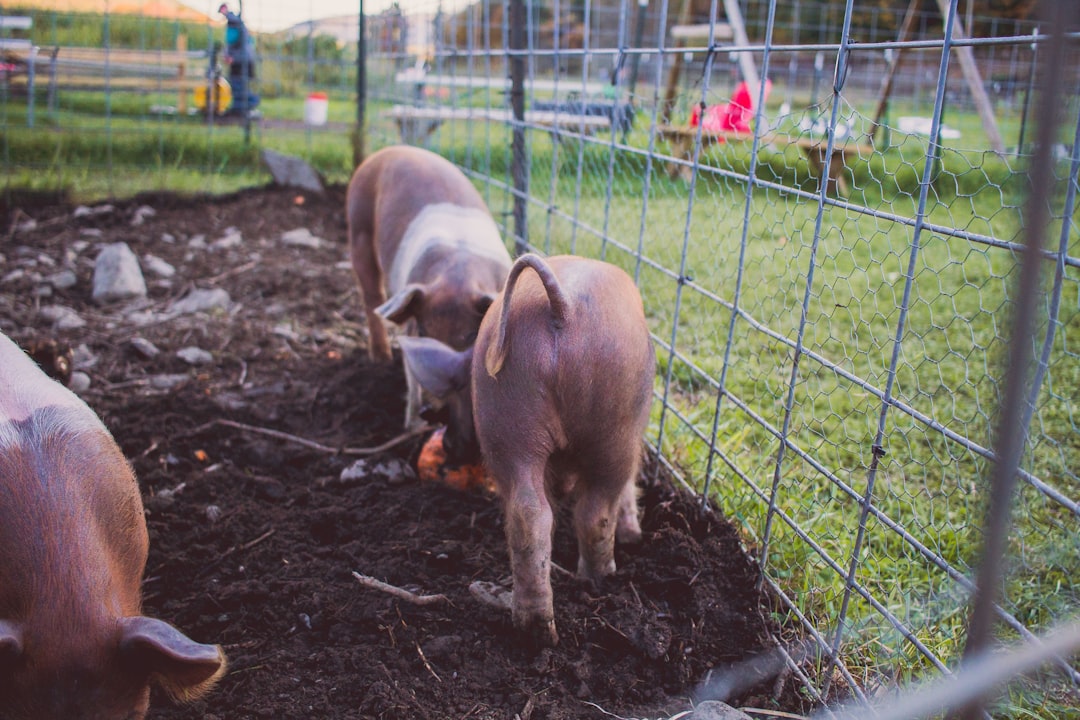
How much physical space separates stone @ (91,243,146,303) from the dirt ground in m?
0.47

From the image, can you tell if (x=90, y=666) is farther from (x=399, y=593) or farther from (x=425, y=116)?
(x=425, y=116)

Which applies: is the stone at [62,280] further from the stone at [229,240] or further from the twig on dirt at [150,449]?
the twig on dirt at [150,449]

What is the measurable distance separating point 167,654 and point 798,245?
18.8ft

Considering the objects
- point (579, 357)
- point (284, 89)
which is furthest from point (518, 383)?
point (284, 89)

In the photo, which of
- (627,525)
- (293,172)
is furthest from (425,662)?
(293,172)

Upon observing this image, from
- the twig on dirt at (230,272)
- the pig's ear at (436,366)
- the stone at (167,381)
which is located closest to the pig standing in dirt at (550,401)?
the pig's ear at (436,366)

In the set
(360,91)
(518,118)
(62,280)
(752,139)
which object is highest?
(360,91)

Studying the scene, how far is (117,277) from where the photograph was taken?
559 cm

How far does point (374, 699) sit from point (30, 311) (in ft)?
13.4

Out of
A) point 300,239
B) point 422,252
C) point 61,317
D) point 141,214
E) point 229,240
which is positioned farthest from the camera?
point 141,214

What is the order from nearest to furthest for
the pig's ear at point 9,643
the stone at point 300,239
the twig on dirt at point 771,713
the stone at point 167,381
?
the pig's ear at point 9,643 → the twig on dirt at point 771,713 → the stone at point 167,381 → the stone at point 300,239

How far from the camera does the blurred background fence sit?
192 cm

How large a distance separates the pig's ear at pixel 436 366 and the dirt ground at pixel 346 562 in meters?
0.52

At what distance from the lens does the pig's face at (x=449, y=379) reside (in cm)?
294
